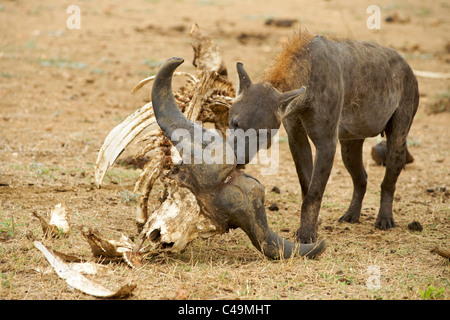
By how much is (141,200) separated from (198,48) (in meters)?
1.97

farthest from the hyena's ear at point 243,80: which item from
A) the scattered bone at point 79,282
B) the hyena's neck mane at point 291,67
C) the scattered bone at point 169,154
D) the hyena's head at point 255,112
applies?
the scattered bone at point 79,282

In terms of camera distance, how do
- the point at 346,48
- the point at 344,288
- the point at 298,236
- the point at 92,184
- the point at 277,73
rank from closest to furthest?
the point at 344,288 → the point at 277,73 → the point at 298,236 → the point at 346,48 → the point at 92,184

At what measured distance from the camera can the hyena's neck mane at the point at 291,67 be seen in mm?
3959

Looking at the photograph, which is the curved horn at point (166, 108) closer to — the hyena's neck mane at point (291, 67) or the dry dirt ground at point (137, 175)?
the hyena's neck mane at point (291, 67)

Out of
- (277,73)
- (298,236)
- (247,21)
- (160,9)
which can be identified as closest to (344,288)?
(298,236)

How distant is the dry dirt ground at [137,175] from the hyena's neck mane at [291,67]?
0.94ft

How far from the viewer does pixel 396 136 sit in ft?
16.8

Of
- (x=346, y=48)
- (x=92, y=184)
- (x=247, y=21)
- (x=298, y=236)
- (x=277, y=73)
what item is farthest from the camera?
(x=247, y=21)

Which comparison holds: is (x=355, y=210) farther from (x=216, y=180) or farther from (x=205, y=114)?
(x=216, y=180)

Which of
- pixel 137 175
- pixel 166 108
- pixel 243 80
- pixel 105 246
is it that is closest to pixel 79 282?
pixel 105 246

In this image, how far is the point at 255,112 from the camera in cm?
368

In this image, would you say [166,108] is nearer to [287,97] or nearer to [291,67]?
[287,97]

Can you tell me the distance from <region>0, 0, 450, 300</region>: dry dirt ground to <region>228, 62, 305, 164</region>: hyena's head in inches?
24.6

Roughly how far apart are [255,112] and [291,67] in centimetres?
60
